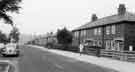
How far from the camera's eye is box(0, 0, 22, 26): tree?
20973 mm

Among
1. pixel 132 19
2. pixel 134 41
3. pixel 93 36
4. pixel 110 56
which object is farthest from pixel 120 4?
pixel 110 56

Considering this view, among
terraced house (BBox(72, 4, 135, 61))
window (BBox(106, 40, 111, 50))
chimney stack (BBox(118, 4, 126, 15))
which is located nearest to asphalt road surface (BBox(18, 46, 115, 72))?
terraced house (BBox(72, 4, 135, 61))

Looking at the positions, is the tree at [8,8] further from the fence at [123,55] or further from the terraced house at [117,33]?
the terraced house at [117,33]

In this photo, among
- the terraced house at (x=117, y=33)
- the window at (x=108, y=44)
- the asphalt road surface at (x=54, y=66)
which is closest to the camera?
the asphalt road surface at (x=54, y=66)

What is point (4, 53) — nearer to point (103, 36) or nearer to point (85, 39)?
point (103, 36)

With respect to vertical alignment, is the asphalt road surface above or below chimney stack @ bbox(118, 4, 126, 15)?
below

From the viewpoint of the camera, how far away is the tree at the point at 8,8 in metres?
21.0

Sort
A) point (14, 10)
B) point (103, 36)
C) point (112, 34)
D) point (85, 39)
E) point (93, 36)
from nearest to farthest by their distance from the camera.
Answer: point (14, 10)
point (112, 34)
point (103, 36)
point (93, 36)
point (85, 39)

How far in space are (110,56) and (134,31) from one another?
38.3 feet

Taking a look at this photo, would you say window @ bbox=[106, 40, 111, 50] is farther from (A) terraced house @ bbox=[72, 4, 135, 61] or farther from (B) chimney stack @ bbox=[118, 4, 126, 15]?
(B) chimney stack @ bbox=[118, 4, 126, 15]

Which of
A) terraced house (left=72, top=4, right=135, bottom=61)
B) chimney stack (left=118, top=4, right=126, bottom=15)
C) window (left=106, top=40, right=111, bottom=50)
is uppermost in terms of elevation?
chimney stack (left=118, top=4, right=126, bottom=15)

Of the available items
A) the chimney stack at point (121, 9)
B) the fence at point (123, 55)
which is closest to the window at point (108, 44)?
the chimney stack at point (121, 9)

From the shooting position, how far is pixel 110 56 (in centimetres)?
2834

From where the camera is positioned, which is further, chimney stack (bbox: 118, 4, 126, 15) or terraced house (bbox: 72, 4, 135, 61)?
chimney stack (bbox: 118, 4, 126, 15)
